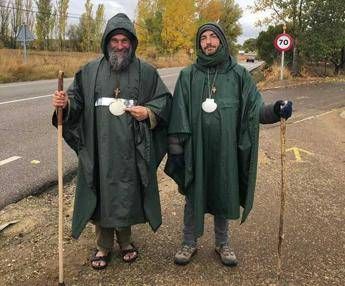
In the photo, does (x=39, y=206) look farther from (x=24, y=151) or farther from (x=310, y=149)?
(x=310, y=149)

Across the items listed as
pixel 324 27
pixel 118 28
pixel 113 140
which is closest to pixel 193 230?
pixel 113 140

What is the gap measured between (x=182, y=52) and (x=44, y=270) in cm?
4727

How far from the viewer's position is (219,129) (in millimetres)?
3506

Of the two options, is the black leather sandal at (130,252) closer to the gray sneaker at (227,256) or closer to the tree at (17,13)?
the gray sneaker at (227,256)

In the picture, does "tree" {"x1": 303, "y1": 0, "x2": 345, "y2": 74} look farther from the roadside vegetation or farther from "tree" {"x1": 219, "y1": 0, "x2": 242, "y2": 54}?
"tree" {"x1": 219, "y1": 0, "x2": 242, "y2": 54}

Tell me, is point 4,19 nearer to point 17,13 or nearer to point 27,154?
point 17,13

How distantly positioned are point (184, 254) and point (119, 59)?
160 cm

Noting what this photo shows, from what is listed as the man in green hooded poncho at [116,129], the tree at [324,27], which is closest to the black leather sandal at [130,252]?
the man in green hooded poncho at [116,129]

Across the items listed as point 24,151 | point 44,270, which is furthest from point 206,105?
point 24,151

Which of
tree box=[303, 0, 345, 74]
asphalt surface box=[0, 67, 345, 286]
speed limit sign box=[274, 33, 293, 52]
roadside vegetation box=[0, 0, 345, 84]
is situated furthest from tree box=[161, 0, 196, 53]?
asphalt surface box=[0, 67, 345, 286]

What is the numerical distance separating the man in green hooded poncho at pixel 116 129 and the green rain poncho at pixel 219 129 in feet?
0.65

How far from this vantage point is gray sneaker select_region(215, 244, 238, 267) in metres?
3.71

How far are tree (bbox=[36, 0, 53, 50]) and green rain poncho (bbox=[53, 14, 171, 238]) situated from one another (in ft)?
176

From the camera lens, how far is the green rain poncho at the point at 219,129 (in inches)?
138
